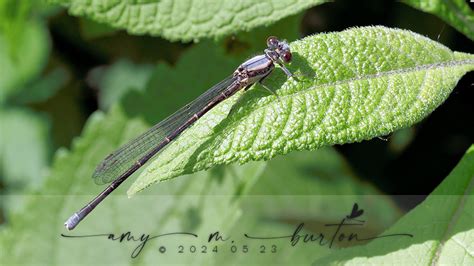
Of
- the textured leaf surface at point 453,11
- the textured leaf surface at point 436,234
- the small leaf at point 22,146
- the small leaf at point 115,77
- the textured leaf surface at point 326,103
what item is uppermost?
the textured leaf surface at point 453,11

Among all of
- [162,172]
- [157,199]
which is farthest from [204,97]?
[162,172]

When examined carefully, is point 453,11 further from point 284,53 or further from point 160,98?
point 160,98

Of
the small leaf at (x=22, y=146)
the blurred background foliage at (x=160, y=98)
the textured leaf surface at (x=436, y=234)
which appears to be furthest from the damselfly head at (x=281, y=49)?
A: the small leaf at (x=22, y=146)

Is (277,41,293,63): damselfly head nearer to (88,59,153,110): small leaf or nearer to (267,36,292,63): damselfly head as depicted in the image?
(267,36,292,63): damselfly head

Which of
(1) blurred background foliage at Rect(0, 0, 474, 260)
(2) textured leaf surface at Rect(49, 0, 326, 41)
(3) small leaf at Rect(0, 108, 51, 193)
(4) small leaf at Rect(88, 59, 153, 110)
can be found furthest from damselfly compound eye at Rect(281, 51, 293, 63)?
(3) small leaf at Rect(0, 108, 51, 193)

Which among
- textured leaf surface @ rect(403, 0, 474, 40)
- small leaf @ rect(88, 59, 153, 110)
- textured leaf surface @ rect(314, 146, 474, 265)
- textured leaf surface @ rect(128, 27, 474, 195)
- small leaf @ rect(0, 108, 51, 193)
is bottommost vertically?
small leaf @ rect(0, 108, 51, 193)

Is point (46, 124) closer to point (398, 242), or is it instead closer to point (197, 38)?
point (197, 38)

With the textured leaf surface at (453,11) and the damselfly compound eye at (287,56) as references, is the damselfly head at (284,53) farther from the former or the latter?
the textured leaf surface at (453,11)
